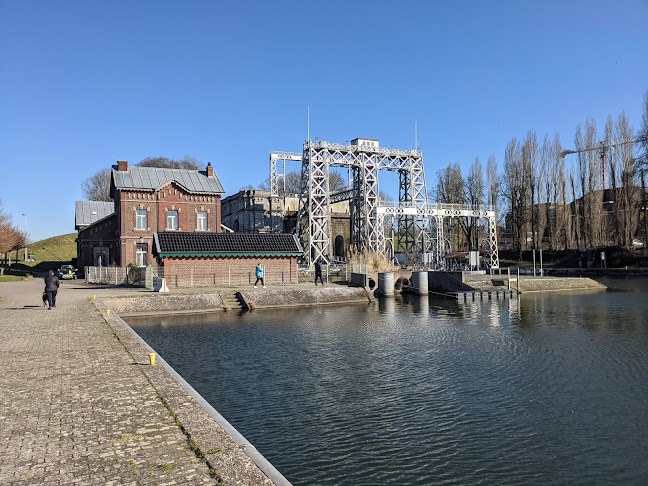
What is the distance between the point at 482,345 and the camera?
15898mm

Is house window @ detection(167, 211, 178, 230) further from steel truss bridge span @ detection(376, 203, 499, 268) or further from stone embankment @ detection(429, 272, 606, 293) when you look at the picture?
stone embankment @ detection(429, 272, 606, 293)

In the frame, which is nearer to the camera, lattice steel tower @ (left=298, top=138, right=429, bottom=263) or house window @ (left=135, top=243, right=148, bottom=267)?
house window @ (left=135, top=243, right=148, bottom=267)

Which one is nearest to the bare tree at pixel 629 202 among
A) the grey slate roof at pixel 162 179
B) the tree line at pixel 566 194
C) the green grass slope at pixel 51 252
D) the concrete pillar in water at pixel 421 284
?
the tree line at pixel 566 194

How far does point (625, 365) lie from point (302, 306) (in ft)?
57.1

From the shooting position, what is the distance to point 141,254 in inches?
1682

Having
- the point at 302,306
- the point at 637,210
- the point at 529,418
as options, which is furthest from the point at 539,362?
the point at 637,210

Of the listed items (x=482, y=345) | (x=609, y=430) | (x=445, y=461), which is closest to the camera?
(x=445, y=461)

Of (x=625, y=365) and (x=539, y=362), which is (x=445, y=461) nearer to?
(x=539, y=362)

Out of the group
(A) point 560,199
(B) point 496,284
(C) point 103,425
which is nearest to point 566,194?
(A) point 560,199

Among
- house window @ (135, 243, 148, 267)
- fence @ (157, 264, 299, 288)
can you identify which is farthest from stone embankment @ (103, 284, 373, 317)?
house window @ (135, 243, 148, 267)

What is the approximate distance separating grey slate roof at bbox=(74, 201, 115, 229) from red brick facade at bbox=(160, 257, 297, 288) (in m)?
29.8

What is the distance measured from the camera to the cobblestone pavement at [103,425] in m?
5.24

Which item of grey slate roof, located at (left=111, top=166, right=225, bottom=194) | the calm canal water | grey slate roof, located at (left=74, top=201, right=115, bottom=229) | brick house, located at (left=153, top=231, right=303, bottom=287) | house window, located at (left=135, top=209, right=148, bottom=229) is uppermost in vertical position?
grey slate roof, located at (left=111, top=166, right=225, bottom=194)

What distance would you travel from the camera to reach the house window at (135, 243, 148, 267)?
42.5 m
